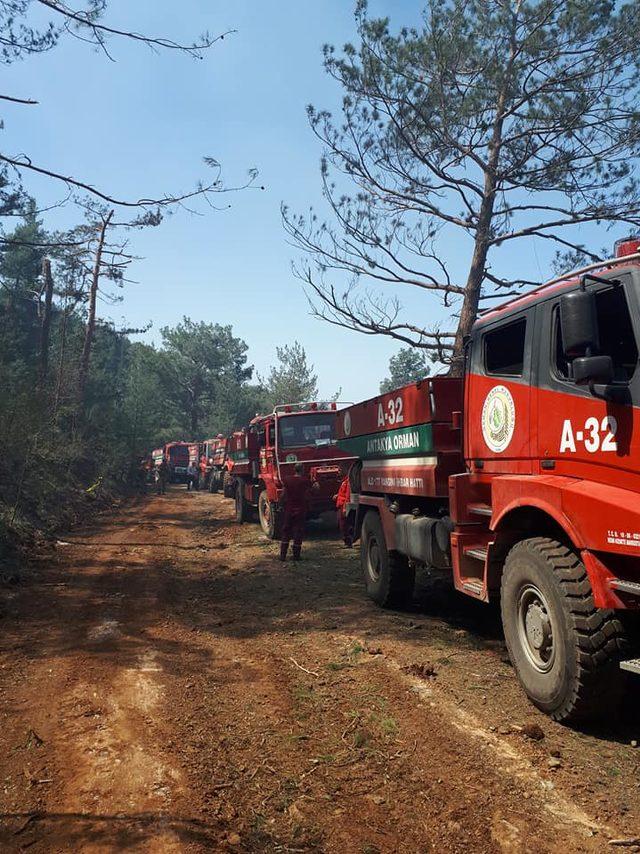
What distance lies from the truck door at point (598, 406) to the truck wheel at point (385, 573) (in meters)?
3.29

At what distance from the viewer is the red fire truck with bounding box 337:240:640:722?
12.2 ft

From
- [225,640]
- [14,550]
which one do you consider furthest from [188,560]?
[225,640]

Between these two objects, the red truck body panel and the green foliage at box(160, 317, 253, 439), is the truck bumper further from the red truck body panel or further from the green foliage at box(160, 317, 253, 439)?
the green foliage at box(160, 317, 253, 439)

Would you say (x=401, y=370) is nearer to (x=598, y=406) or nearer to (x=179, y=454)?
(x=179, y=454)

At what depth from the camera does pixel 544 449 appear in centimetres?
450

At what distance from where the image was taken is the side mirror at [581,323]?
368cm

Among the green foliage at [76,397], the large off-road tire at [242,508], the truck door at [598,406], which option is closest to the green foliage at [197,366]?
the green foliage at [76,397]

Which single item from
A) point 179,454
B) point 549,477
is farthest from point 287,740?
point 179,454

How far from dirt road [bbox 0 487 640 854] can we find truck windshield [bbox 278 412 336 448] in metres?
6.19

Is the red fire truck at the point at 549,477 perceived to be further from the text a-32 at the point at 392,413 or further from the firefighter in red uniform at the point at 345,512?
the firefighter in red uniform at the point at 345,512

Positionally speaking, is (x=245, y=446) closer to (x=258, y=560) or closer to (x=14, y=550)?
(x=258, y=560)

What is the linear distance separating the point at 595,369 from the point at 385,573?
14.7 feet

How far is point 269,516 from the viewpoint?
14359mm

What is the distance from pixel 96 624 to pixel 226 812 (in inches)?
170
